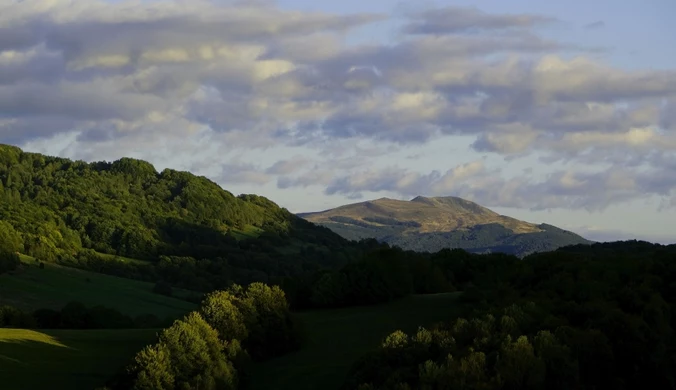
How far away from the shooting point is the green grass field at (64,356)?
52781 mm

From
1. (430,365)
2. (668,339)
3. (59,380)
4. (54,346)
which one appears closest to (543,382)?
(430,365)

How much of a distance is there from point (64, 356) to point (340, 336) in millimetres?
18219

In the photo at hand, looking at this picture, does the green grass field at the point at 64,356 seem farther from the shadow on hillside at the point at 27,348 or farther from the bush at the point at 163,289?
the bush at the point at 163,289

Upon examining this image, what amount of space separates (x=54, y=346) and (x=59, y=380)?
9.02 meters

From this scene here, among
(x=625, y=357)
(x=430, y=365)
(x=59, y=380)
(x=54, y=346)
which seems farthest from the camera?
(x=54, y=346)

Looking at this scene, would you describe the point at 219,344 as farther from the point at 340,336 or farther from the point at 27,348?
the point at 27,348

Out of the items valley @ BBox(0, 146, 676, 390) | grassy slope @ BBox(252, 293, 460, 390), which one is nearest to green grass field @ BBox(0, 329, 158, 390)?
valley @ BBox(0, 146, 676, 390)

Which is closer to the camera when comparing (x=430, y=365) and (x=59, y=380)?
(x=430, y=365)

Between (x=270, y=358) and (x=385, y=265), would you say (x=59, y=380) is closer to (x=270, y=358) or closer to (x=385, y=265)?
(x=270, y=358)

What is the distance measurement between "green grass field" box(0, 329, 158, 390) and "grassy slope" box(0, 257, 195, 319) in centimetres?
5035

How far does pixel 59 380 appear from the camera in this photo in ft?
174

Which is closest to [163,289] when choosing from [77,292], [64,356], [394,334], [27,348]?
[77,292]

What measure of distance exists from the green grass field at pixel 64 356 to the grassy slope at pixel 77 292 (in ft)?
165

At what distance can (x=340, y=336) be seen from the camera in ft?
210
